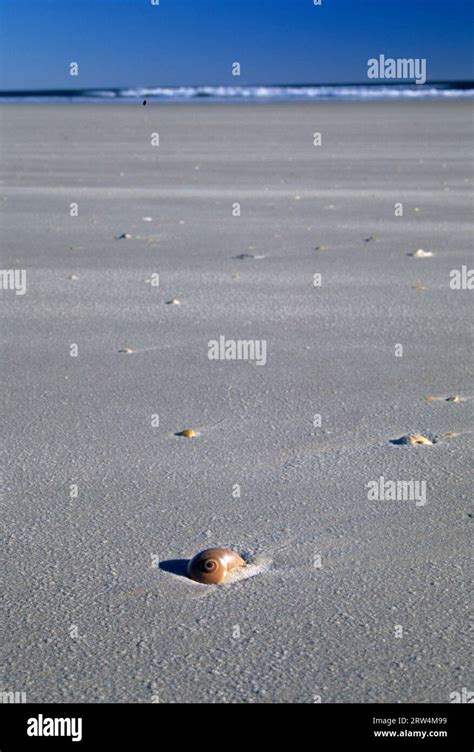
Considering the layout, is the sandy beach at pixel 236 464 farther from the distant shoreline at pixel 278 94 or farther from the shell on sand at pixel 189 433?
the distant shoreline at pixel 278 94

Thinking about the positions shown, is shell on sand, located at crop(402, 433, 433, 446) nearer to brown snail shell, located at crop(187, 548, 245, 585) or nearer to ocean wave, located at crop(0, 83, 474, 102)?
brown snail shell, located at crop(187, 548, 245, 585)

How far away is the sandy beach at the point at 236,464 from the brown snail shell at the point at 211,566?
0.03 meters

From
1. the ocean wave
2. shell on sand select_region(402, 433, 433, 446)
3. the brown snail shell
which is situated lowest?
the brown snail shell

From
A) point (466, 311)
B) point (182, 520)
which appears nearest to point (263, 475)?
point (182, 520)

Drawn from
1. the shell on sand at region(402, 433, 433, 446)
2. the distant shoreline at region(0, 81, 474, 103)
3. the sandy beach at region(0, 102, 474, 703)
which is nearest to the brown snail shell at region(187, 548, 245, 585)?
the sandy beach at region(0, 102, 474, 703)

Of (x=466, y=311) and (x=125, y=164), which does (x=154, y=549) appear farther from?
(x=125, y=164)

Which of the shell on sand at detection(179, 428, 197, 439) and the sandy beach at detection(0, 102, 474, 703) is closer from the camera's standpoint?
the sandy beach at detection(0, 102, 474, 703)

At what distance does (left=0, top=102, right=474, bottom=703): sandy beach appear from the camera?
3.26 m

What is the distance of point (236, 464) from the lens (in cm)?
480

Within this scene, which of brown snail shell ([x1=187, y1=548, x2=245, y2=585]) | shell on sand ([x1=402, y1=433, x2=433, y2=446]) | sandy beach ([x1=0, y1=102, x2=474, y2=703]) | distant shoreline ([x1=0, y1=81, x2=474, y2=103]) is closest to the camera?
sandy beach ([x1=0, y1=102, x2=474, y2=703])

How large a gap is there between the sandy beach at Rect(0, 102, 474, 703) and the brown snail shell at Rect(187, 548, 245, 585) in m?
0.03

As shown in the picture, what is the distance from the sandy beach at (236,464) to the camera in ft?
10.7
